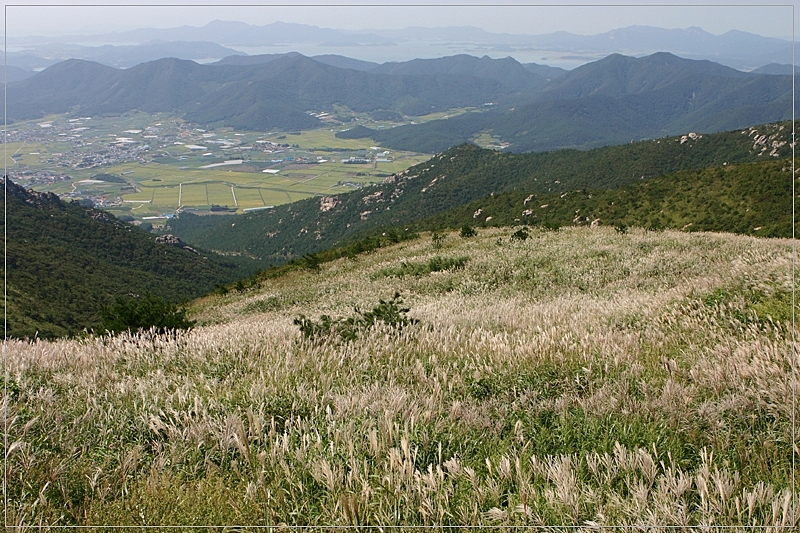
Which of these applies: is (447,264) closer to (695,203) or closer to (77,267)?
(695,203)

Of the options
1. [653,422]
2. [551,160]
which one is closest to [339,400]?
[653,422]

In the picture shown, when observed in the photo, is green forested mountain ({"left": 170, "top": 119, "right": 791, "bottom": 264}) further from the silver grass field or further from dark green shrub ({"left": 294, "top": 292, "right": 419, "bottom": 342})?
the silver grass field

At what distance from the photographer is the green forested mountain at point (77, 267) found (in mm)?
36812

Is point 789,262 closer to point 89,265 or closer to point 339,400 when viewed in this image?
point 339,400

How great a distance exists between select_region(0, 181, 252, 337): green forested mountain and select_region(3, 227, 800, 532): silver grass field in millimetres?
21967

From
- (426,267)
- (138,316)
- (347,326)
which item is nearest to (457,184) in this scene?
(426,267)

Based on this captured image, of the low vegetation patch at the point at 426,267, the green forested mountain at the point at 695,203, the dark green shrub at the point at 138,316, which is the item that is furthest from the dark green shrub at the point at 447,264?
the green forested mountain at the point at 695,203

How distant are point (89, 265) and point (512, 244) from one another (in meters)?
57.2

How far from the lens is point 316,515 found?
226 centimetres

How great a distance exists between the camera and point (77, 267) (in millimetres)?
57156

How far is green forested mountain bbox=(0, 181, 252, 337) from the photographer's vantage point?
36812 mm

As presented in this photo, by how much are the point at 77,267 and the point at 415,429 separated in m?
65.8

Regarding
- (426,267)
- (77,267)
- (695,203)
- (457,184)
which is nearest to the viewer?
(426,267)

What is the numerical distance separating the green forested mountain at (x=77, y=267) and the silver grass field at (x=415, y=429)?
22.0 meters
